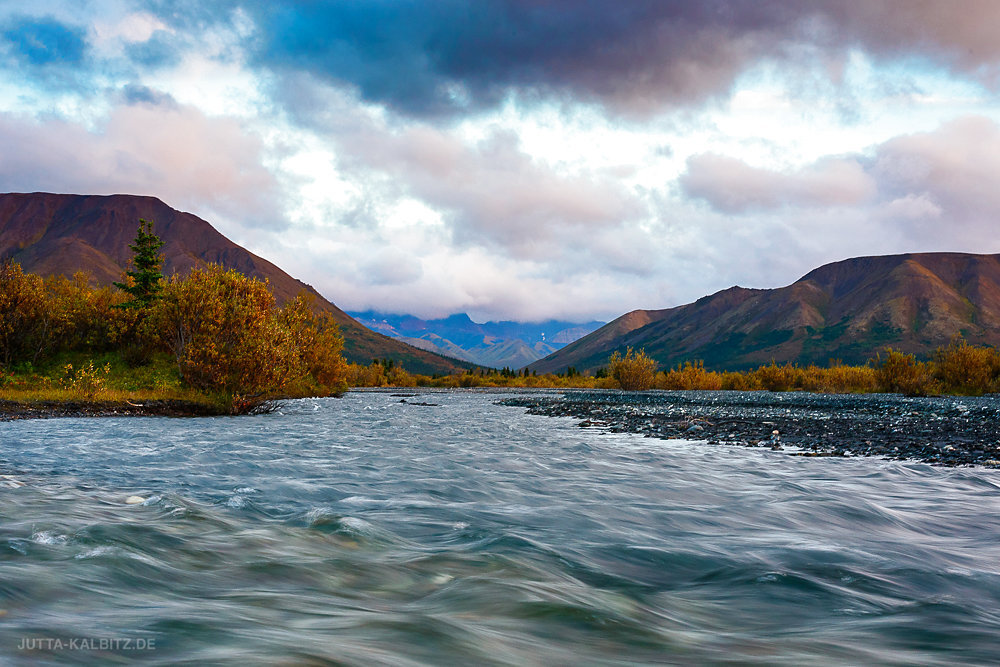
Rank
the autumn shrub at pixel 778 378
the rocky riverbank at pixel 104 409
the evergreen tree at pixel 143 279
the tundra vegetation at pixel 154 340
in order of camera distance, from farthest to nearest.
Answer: the autumn shrub at pixel 778 378 → the evergreen tree at pixel 143 279 → the tundra vegetation at pixel 154 340 → the rocky riverbank at pixel 104 409

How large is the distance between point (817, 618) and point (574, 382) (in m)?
103

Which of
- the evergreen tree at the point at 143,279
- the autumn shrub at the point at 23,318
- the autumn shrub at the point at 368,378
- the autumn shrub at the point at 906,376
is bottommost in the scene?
the autumn shrub at the point at 368,378

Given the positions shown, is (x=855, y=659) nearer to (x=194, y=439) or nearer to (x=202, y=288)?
(x=194, y=439)

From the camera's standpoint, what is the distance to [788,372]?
67938 mm

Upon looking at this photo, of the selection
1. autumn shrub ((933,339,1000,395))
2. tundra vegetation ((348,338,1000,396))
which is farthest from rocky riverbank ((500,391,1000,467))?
autumn shrub ((933,339,1000,395))

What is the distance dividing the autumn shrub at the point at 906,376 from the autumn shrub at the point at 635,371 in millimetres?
23734

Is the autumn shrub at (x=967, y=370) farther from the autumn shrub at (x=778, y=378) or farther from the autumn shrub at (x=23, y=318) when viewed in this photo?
the autumn shrub at (x=23, y=318)

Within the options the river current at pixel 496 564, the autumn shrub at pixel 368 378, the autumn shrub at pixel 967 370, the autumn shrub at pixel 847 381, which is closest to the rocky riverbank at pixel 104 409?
the river current at pixel 496 564

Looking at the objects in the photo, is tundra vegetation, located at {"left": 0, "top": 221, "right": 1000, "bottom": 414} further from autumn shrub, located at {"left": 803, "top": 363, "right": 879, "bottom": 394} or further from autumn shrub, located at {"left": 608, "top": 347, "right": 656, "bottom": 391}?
autumn shrub, located at {"left": 608, "top": 347, "right": 656, "bottom": 391}

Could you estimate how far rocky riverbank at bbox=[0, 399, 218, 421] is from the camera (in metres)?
28.0

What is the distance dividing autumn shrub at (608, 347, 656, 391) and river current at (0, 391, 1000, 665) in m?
55.9

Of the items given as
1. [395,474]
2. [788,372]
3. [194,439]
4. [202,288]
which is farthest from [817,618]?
[788,372]

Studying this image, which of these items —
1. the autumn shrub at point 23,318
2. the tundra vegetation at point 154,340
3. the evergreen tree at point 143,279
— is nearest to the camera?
the tundra vegetation at point 154,340

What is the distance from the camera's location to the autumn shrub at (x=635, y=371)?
69.9m
